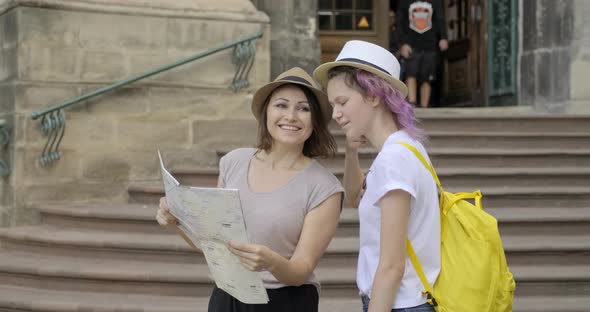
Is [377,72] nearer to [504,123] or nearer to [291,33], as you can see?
[504,123]

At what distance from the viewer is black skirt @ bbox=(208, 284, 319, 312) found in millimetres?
2918

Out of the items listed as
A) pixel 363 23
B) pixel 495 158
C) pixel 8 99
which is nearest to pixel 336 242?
pixel 495 158

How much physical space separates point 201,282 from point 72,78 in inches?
98.3

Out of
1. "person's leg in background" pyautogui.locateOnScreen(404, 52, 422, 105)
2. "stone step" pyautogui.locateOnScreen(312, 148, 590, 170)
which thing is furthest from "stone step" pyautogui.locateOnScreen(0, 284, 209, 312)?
"person's leg in background" pyautogui.locateOnScreen(404, 52, 422, 105)

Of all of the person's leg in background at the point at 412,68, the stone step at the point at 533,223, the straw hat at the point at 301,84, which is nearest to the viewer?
the straw hat at the point at 301,84

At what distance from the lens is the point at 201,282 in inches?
224

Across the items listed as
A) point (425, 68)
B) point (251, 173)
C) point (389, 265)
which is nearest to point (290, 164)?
point (251, 173)

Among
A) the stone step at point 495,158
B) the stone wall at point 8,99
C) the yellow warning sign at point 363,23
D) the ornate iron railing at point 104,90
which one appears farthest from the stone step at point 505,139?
the yellow warning sign at point 363,23

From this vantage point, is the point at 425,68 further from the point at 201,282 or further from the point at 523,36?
the point at 201,282

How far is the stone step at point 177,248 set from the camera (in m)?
5.95

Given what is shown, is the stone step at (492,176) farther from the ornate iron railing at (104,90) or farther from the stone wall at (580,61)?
the stone wall at (580,61)

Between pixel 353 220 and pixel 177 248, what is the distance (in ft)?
4.05

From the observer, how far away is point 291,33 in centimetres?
921

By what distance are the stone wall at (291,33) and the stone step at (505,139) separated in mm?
1626
